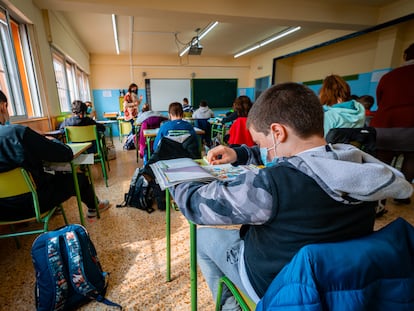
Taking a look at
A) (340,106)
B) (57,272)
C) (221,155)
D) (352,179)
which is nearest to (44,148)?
(57,272)

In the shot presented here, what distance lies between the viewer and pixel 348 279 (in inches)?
15.6

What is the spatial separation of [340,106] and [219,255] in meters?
1.62

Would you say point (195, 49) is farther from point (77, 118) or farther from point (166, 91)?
point (77, 118)

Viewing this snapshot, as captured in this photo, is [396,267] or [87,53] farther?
[87,53]

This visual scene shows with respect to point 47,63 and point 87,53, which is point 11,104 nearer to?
point 47,63

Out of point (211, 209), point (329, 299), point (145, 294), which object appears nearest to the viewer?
point (329, 299)

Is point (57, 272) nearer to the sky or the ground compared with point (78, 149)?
nearer to the ground

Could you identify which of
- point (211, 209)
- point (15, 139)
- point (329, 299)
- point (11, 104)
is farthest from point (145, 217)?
point (11, 104)

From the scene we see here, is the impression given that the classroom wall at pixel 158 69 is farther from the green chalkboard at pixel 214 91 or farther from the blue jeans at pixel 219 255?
the blue jeans at pixel 219 255

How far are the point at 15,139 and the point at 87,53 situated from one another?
7.31m

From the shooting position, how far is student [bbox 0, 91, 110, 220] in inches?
48.4

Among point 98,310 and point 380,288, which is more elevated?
point 380,288

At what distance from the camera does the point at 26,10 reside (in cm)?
278

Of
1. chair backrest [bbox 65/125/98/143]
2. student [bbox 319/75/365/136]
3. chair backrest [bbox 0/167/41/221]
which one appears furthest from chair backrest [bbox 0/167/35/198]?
student [bbox 319/75/365/136]
